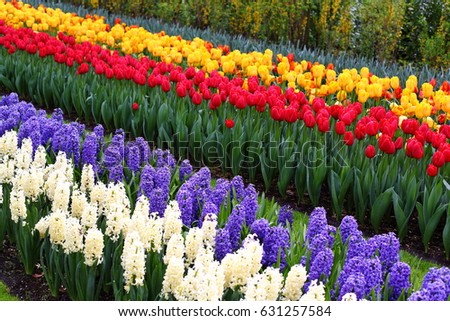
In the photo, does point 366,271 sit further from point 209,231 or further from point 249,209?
point 249,209

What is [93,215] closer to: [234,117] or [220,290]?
[220,290]

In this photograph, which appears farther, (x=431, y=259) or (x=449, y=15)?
(x=449, y=15)

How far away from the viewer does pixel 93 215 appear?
3.43 metres

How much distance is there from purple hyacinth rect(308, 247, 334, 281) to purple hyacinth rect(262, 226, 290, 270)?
254 millimetres

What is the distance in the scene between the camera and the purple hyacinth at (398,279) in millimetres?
3076

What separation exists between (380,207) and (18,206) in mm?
2618

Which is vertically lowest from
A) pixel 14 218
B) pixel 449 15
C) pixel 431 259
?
pixel 431 259

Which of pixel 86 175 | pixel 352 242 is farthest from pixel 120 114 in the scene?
pixel 352 242

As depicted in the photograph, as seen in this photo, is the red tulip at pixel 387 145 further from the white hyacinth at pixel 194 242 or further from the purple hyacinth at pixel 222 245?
the white hyacinth at pixel 194 242

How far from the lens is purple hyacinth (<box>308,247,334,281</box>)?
309 cm

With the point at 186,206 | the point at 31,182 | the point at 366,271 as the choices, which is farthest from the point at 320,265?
the point at 31,182

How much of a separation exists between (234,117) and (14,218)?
290cm

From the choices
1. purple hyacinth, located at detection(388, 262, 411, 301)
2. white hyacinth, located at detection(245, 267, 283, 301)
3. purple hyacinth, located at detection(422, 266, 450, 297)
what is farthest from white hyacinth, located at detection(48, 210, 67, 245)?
purple hyacinth, located at detection(422, 266, 450, 297)

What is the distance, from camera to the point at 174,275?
9.33 ft
